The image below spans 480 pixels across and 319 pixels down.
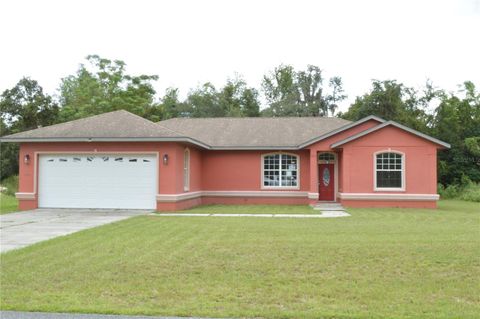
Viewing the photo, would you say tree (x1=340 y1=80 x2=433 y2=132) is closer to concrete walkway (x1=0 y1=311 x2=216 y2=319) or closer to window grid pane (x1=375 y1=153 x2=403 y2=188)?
window grid pane (x1=375 y1=153 x2=403 y2=188)

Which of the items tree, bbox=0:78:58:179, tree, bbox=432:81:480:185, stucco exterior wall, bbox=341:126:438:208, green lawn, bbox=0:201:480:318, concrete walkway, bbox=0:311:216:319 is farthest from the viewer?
tree, bbox=0:78:58:179

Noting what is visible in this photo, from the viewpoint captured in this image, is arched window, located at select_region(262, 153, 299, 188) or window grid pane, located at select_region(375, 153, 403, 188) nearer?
window grid pane, located at select_region(375, 153, 403, 188)

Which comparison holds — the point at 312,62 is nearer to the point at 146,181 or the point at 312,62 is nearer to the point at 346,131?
the point at 346,131

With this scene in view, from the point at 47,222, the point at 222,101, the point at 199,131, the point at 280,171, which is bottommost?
the point at 47,222

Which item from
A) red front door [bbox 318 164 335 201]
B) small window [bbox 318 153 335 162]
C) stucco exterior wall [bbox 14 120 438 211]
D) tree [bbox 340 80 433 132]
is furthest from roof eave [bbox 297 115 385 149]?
tree [bbox 340 80 433 132]

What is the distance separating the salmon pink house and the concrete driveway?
1.08 metres

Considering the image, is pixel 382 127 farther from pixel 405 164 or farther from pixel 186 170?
pixel 186 170

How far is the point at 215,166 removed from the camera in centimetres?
2469

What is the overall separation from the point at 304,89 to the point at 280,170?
34.3 m

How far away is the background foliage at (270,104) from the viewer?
3528 centimetres

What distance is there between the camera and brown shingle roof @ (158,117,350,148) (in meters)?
24.3

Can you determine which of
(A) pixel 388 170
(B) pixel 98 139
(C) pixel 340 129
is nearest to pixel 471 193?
(A) pixel 388 170

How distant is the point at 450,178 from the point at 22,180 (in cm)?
2706

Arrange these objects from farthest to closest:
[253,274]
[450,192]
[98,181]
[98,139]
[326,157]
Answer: [450,192], [326,157], [98,181], [98,139], [253,274]
